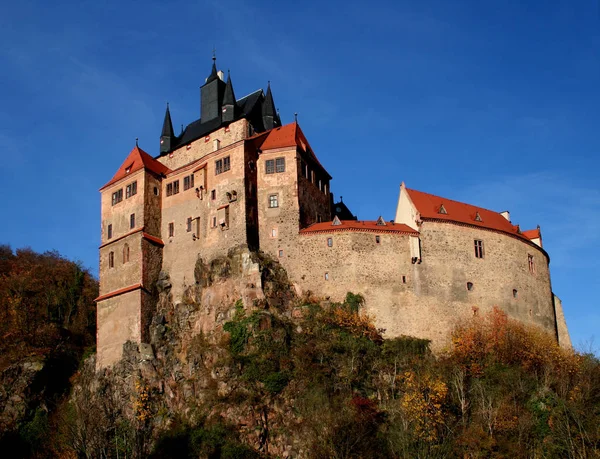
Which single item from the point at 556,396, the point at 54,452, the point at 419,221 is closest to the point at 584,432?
the point at 556,396

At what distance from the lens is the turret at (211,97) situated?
7125cm

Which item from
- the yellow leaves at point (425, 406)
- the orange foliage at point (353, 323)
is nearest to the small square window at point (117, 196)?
the orange foliage at point (353, 323)

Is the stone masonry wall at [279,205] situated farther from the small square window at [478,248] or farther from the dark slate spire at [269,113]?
the small square window at [478,248]

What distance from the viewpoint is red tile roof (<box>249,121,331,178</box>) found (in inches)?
2534

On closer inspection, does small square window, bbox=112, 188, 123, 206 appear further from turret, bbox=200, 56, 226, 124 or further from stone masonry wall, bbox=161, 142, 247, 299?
turret, bbox=200, 56, 226, 124

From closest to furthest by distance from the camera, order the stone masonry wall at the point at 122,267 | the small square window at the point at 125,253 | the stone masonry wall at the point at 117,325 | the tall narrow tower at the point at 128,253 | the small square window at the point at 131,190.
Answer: the stone masonry wall at the point at 117,325 → the tall narrow tower at the point at 128,253 → the stone masonry wall at the point at 122,267 → the small square window at the point at 125,253 → the small square window at the point at 131,190

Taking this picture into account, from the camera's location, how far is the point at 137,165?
67.6 meters

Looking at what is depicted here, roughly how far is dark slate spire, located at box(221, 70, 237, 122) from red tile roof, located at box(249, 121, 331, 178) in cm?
342

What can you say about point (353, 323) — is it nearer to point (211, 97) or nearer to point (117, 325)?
point (117, 325)

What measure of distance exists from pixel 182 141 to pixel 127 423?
26112 mm

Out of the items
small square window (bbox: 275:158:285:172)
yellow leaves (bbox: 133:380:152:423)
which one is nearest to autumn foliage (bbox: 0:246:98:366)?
yellow leaves (bbox: 133:380:152:423)

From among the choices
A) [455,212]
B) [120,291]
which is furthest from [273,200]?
[455,212]

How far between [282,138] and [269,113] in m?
5.98

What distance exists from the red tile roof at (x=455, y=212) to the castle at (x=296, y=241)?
0.15 m
